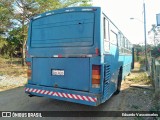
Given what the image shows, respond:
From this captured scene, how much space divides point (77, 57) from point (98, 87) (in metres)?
1.02

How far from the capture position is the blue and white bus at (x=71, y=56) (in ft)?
20.3

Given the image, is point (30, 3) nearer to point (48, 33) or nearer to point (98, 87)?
point (48, 33)

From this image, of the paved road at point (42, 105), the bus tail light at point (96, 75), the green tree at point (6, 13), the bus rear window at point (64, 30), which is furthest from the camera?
the green tree at point (6, 13)

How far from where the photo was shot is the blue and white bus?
20.3 ft

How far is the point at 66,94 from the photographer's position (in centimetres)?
655

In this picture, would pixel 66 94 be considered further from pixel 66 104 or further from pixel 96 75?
pixel 66 104

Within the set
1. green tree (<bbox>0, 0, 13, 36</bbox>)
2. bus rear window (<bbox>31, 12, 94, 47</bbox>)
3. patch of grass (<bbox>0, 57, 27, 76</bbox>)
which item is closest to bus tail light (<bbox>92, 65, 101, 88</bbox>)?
bus rear window (<bbox>31, 12, 94, 47</bbox>)

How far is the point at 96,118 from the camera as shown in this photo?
6641 mm

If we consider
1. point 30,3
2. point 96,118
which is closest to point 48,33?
point 96,118

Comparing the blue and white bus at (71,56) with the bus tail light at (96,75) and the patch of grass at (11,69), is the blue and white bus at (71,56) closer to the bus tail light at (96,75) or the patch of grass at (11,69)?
the bus tail light at (96,75)

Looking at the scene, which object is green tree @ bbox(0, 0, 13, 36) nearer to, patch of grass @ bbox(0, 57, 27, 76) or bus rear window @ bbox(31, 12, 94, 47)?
patch of grass @ bbox(0, 57, 27, 76)

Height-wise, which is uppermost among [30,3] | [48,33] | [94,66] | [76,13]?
[30,3]

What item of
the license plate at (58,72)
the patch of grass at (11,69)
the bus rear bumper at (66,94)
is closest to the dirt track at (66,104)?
the bus rear bumper at (66,94)

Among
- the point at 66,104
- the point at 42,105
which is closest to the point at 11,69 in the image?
the point at 42,105
